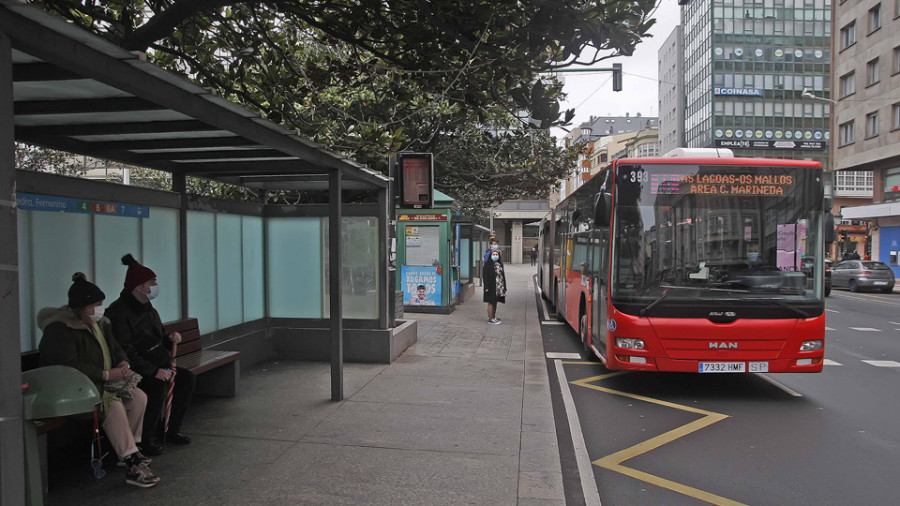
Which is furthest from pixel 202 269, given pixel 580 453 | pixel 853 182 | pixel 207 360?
pixel 853 182

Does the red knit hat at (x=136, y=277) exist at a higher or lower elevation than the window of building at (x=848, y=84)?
lower

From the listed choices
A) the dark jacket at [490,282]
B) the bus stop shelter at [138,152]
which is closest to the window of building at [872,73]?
the dark jacket at [490,282]

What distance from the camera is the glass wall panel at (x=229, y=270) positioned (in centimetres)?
740

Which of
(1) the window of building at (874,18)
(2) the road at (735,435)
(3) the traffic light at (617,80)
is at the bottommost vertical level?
(2) the road at (735,435)

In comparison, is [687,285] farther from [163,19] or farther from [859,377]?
[163,19]

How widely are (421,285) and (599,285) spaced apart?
7.51 m

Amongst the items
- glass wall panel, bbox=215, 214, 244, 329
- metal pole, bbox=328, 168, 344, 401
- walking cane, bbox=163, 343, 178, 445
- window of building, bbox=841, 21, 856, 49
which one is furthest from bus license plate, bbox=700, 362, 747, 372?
window of building, bbox=841, 21, 856, 49

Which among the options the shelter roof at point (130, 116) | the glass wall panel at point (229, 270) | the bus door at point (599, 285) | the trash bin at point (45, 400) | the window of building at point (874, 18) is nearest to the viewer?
the shelter roof at point (130, 116)

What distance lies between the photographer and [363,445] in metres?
5.00

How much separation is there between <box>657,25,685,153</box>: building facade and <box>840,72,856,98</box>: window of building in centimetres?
4343

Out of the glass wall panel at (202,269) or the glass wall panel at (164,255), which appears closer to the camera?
the glass wall panel at (164,255)

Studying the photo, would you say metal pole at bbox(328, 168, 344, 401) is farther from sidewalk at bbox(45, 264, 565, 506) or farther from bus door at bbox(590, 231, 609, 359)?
bus door at bbox(590, 231, 609, 359)

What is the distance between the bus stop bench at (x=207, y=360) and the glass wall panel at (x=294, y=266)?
2.03 m

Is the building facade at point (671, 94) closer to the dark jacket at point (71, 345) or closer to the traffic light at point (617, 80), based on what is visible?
the traffic light at point (617, 80)
